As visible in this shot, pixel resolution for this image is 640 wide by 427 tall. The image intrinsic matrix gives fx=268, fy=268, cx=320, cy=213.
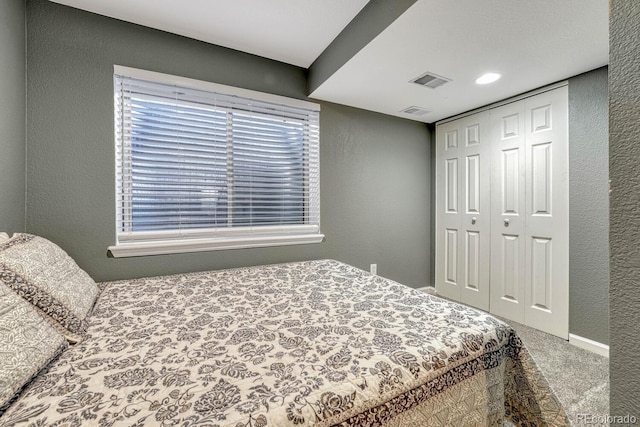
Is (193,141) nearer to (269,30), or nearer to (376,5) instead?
(269,30)

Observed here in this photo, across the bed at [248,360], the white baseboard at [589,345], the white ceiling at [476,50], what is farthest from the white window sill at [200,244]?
the white baseboard at [589,345]

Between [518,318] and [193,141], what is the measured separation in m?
3.26

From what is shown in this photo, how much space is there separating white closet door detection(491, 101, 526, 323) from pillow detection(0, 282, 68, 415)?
316cm

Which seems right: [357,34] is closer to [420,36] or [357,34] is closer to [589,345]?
[420,36]

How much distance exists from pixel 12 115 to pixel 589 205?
12.7 feet

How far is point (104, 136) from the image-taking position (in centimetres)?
184

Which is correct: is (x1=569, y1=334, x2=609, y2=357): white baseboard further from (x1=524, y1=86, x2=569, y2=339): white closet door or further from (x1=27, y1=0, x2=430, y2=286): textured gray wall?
(x1=27, y1=0, x2=430, y2=286): textured gray wall

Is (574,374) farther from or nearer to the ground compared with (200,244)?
nearer to the ground

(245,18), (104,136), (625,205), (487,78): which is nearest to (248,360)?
(625,205)

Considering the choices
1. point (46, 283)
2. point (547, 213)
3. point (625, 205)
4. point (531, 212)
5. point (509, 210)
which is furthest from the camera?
point (509, 210)

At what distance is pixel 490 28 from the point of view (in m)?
1.53

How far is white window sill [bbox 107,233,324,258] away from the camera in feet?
6.25

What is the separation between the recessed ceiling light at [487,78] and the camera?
6.85 ft

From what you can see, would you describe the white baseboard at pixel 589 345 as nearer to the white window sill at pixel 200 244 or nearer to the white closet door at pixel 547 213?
the white closet door at pixel 547 213
